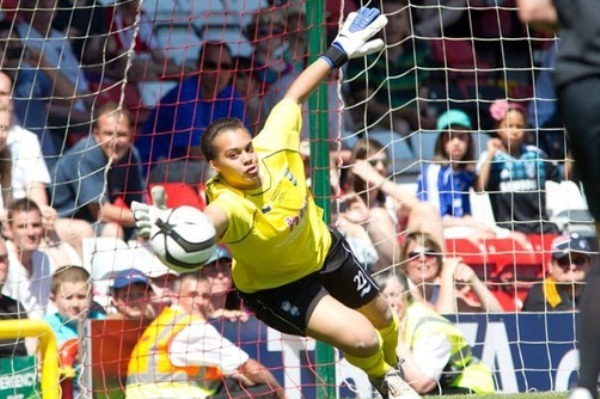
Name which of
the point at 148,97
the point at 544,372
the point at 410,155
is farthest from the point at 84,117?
the point at 544,372

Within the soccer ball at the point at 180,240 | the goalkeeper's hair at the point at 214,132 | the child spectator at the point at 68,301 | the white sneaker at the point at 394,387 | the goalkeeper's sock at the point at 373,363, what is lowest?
the white sneaker at the point at 394,387

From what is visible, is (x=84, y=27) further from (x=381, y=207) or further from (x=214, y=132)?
(x=214, y=132)

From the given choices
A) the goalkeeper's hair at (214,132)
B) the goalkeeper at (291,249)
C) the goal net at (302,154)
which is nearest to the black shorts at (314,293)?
the goalkeeper at (291,249)

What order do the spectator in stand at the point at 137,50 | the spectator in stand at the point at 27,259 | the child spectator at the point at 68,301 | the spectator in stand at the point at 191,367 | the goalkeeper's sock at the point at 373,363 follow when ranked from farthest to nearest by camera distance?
1. the spectator in stand at the point at 137,50
2. the spectator in stand at the point at 27,259
3. the child spectator at the point at 68,301
4. the spectator in stand at the point at 191,367
5. the goalkeeper's sock at the point at 373,363

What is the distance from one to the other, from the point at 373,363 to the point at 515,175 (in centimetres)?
327

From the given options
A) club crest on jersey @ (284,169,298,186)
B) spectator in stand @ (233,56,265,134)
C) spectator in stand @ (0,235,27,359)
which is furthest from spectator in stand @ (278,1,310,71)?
club crest on jersey @ (284,169,298,186)

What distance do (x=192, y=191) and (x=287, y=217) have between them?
3096 millimetres

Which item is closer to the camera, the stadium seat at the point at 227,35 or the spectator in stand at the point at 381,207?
the spectator in stand at the point at 381,207

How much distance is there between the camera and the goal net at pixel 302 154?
328 inches

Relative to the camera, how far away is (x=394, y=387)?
22.4 feet

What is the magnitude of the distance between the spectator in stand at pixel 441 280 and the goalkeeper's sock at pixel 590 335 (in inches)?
186

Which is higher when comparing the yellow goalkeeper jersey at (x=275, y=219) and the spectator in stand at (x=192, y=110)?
the spectator in stand at (x=192, y=110)

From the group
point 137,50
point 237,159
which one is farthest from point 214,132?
point 137,50

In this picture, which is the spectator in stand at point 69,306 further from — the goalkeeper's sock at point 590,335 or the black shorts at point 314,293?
the goalkeeper's sock at point 590,335
